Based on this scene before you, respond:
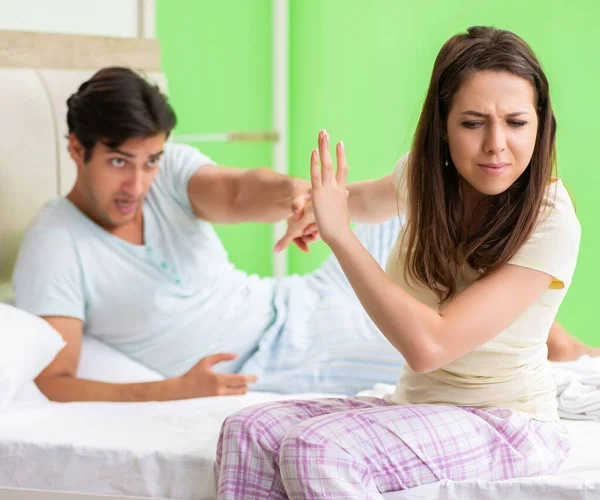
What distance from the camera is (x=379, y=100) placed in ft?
11.9

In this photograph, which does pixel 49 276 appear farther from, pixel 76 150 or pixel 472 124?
pixel 472 124

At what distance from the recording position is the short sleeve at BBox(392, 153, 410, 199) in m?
1.63

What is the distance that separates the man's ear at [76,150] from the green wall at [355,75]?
1248 millimetres

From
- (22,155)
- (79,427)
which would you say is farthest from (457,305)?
(22,155)

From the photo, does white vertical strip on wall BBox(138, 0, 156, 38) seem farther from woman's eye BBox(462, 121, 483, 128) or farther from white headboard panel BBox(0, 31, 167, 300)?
woman's eye BBox(462, 121, 483, 128)

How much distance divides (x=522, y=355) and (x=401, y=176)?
37 cm

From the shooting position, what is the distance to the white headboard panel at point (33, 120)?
2.37m

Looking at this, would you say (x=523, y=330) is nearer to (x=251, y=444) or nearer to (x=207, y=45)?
(x=251, y=444)

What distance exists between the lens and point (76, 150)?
7.59ft

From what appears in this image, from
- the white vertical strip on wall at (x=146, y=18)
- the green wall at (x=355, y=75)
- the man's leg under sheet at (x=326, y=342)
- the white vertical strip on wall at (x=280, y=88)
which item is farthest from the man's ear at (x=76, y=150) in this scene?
the white vertical strip on wall at (x=280, y=88)

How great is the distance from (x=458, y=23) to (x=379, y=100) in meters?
0.42

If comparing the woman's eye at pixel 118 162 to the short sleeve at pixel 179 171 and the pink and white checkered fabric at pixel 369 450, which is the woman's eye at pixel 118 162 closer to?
the short sleeve at pixel 179 171

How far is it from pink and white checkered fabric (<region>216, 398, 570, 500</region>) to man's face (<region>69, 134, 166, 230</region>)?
36.4 inches

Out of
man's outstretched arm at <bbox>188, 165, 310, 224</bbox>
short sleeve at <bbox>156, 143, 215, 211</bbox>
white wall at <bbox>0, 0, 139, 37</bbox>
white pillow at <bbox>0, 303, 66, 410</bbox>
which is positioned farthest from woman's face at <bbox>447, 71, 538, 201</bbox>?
white wall at <bbox>0, 0, 139, 37</bbox>
